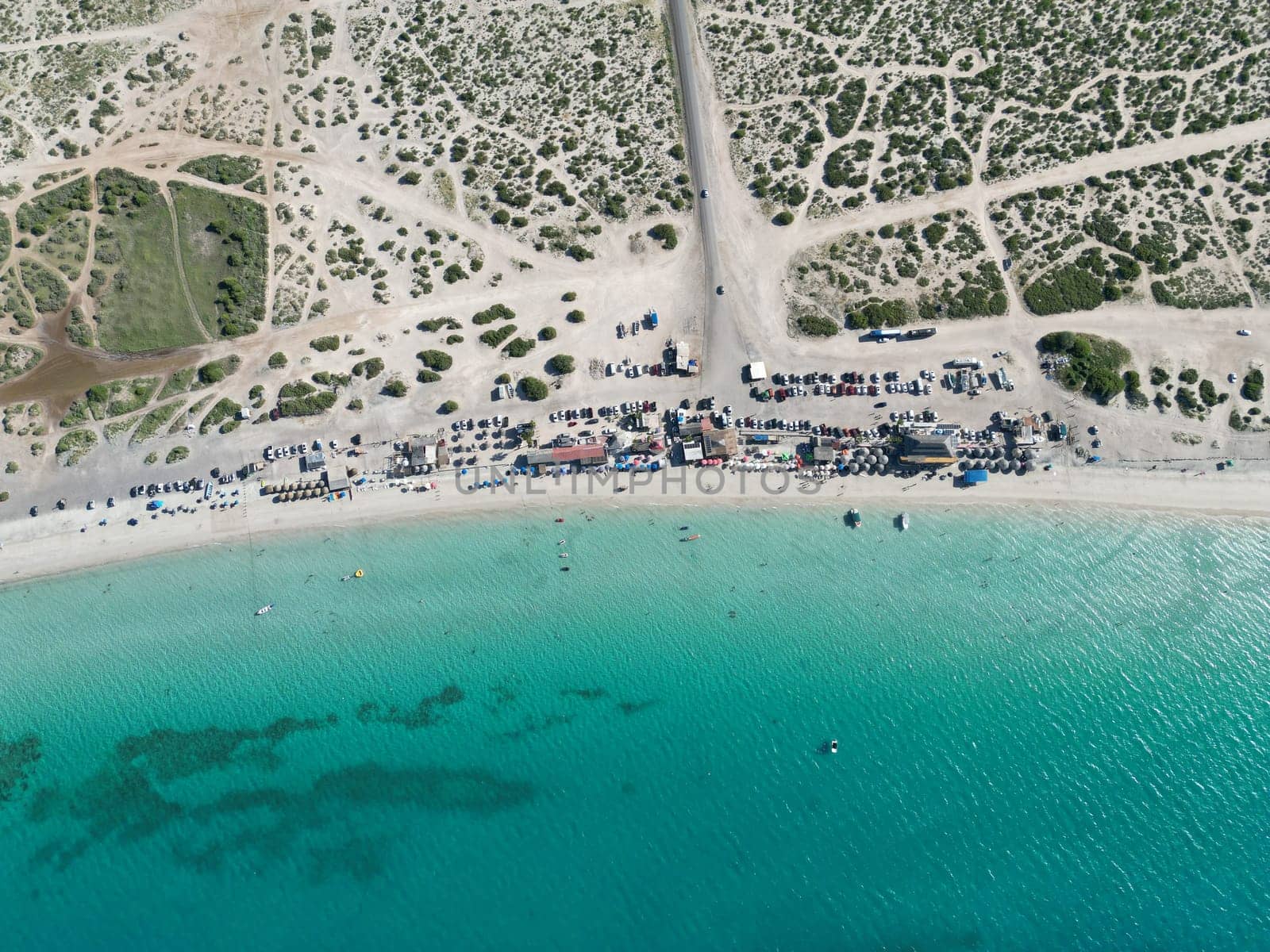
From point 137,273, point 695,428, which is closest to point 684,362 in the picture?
point 695,428

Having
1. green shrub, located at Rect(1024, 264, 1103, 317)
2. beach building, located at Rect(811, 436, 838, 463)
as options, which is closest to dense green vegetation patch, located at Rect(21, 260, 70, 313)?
beach building, located at Rect(811, 436, 838, 463)

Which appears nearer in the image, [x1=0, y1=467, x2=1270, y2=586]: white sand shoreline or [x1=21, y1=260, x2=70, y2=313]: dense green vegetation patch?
[x1=0, y1=467, x2=1270, y2=586]: white sand shoreline

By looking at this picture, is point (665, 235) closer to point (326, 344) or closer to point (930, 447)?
point (930, 447)

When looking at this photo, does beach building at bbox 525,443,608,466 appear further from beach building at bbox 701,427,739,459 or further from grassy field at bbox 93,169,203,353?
grassy field at bbox 93,169,203,353

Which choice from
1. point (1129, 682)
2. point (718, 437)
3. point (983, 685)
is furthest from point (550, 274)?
point (1129, 682)

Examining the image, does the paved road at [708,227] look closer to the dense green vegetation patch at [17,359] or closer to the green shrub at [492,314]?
the green shrub at [492,314]

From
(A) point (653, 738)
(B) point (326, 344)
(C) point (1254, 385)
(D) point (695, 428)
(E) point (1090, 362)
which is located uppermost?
(B) point (326, 344)

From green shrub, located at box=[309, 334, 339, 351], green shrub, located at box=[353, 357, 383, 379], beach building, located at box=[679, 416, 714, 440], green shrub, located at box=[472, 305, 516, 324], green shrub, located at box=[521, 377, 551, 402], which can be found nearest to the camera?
beach building, located at box=[679, 416, 714, 440]
